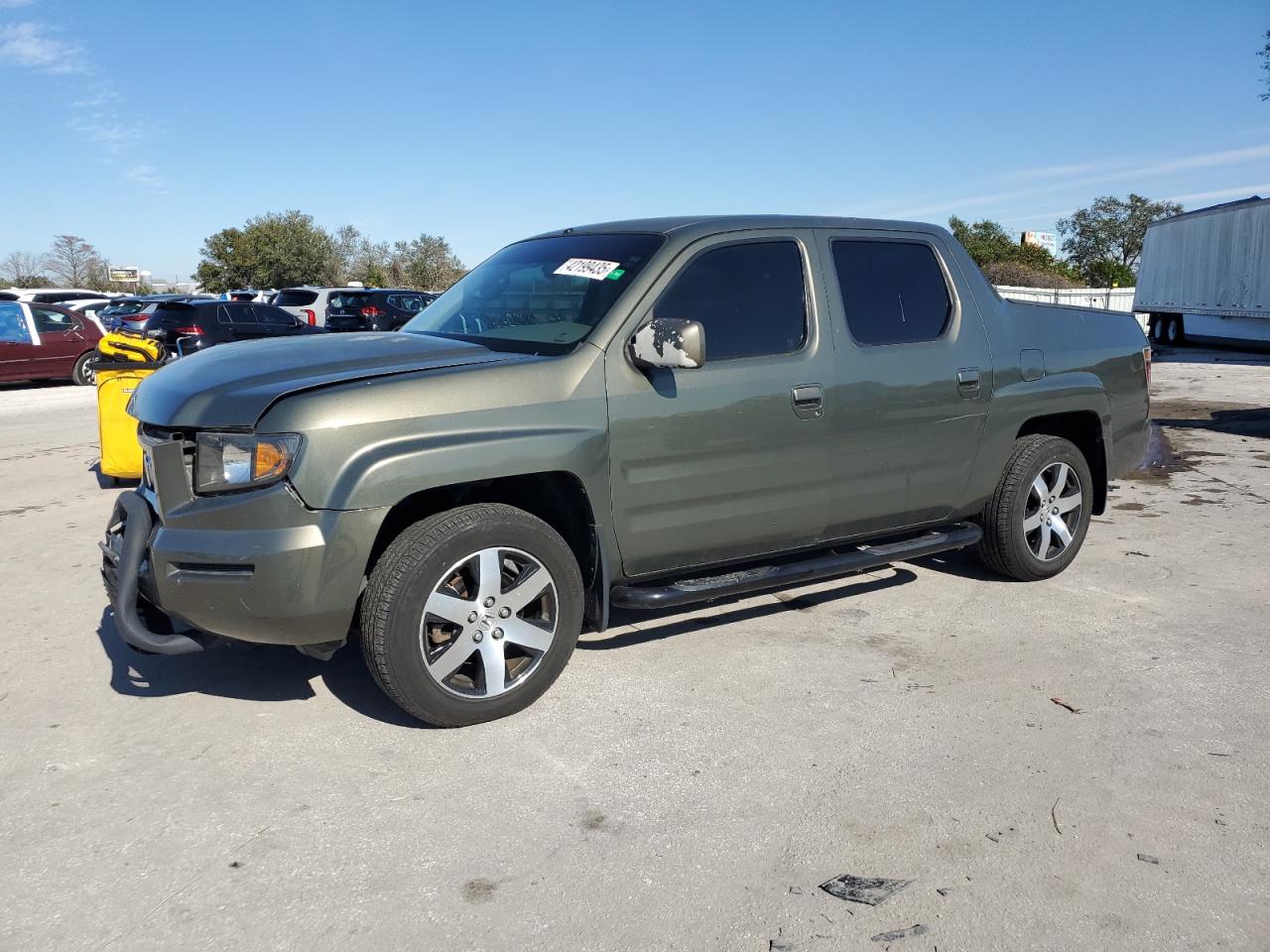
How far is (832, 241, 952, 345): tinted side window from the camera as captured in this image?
4703 millimetres

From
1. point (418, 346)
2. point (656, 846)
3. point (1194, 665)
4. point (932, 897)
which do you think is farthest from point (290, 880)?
point (1194, 665)

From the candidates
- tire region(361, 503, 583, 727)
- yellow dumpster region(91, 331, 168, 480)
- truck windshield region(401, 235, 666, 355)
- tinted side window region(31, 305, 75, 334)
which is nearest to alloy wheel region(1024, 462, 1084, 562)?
truck windshield region(401, 235, 666, 355)

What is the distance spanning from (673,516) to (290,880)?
194 centimetres

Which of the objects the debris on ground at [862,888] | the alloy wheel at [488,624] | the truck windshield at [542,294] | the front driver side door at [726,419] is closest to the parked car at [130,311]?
the truck windshield at [542,294]

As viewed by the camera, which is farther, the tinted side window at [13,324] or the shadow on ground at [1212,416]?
the tinted side window at [13,324]

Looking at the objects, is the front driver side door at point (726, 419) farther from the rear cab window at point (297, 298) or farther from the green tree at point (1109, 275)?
the green tree at point (1109, 275)

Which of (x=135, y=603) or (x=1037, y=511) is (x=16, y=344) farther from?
(x=1037, y=511)

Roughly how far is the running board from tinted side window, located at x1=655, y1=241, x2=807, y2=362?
915 millimetres

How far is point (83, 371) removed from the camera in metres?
18.0

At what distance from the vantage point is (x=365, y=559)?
11.3 feet

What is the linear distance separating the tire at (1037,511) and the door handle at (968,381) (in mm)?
533

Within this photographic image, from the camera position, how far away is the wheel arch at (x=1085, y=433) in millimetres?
5586

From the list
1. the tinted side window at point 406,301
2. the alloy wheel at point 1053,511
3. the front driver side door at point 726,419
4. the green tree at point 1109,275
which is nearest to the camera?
the front driver side door at point 726,419

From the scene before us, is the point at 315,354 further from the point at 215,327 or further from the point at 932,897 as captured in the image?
the point at 215,327
